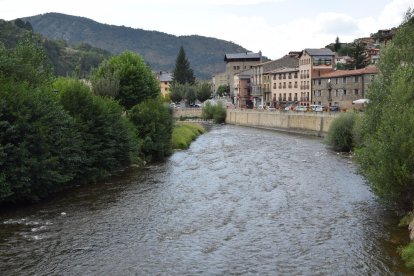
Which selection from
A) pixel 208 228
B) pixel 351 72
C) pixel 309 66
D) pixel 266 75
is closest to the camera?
pixel 208 228

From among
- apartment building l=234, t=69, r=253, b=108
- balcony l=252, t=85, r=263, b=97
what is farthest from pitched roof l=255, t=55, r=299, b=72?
apartment building l=234, t=69, r=253, b=108

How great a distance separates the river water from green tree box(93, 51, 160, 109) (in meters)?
24.1

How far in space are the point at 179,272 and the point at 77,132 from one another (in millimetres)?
21454

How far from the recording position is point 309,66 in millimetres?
121875

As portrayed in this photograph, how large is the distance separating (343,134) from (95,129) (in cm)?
3108

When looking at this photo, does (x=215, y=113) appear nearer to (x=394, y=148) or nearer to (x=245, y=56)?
(x=245, y=56)

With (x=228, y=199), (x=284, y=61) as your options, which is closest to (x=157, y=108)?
(x=228, y=199)

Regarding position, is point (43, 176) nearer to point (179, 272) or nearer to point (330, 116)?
point (179, 272)

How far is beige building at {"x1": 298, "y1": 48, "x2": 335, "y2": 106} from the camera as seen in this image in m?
121

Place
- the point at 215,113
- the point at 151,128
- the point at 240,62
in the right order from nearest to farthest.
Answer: the point at 151,128, the point at 215,113, the point at 240,62

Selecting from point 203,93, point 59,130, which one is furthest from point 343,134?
point 203,93

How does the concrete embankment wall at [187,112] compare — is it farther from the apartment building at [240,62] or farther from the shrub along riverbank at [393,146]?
the shrub along riverbank at [393,146]

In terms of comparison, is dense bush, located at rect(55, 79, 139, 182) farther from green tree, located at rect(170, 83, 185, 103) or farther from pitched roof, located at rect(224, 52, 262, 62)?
pitched roof, located at rect(224, 52, 262, 62)

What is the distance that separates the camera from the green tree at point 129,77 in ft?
218
